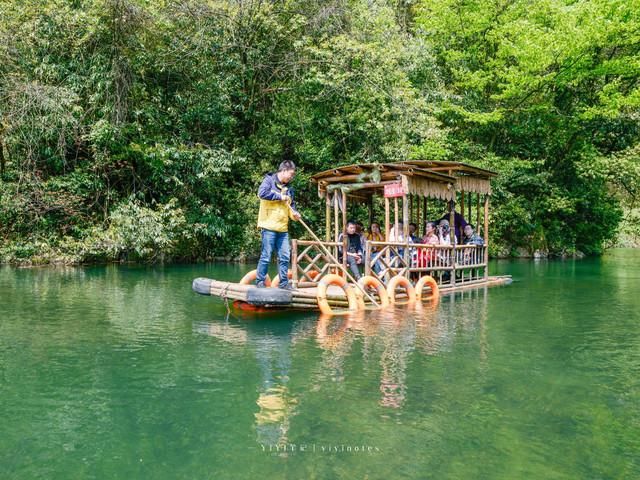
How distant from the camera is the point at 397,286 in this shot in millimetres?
11062

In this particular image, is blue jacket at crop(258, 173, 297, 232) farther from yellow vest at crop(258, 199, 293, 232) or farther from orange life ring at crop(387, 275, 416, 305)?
orange life ring at crop(387, 275, 416, 305)

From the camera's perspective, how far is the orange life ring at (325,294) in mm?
9273

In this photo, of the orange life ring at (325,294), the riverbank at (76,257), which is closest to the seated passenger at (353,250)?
the orange life ring at (325,294)

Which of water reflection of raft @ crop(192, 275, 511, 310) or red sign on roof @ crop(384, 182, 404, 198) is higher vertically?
red sign on roof @ crop(384, 182, 404, 198)

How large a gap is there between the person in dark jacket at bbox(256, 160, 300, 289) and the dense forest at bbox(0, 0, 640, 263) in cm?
1156

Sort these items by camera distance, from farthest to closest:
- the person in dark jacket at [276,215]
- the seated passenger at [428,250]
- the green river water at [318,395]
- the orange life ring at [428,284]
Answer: the seated passenger at [428,250] → the orange life ring at [428,284] → the person in dark jacket at [276,215] → the green river water at [318,395]

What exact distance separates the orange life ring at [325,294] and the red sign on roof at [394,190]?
279cm

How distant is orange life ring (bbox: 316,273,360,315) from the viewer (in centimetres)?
927

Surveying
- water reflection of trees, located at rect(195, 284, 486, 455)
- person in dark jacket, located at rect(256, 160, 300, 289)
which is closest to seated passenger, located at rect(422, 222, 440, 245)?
water reflection of trees, located at rect(195, 284, 486, 455)

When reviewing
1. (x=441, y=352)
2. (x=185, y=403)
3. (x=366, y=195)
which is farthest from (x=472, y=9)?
(x=185, y=403)

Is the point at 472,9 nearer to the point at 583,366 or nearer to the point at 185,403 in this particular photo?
the point at 583,366

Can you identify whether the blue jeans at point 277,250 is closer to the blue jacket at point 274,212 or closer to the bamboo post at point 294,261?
the blue jacket at point 274,212

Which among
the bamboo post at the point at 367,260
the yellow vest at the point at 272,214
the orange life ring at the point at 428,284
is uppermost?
the yellow vest at the point at 272,214

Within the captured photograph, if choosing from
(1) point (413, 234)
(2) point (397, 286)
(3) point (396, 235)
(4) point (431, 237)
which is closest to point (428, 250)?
(4) point (431, 237)
